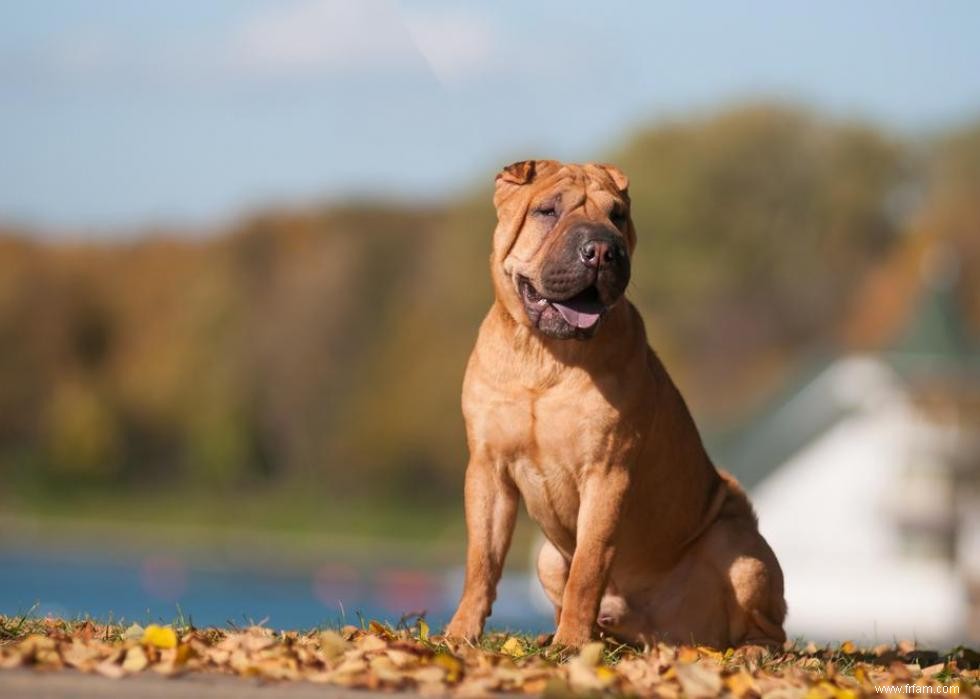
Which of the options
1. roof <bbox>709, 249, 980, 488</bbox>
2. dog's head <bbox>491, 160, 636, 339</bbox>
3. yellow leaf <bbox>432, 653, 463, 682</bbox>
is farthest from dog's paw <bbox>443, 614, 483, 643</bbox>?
roof <bbox>709, 249, 980, 488</bbox>

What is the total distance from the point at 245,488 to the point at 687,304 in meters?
16.1

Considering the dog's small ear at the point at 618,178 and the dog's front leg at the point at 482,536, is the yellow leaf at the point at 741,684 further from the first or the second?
the dog's small ear at the point at 618,178

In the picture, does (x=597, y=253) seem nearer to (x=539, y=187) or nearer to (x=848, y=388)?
(x=539, y=187)

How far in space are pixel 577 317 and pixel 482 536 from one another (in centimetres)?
96

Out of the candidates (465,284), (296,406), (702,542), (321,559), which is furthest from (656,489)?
(296,406)

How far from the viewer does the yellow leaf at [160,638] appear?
5461mm

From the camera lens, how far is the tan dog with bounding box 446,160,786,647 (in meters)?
6.19

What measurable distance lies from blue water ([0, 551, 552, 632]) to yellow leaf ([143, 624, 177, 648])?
29.7 m

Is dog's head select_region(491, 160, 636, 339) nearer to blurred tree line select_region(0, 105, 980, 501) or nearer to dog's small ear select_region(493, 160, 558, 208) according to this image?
dog's small ear select_region(493, 160, 558, 208)

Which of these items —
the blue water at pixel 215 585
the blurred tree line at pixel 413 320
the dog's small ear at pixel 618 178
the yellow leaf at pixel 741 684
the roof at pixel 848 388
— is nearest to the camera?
the yellow leaf at pixel 741 684

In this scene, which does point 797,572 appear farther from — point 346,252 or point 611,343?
point 346,252

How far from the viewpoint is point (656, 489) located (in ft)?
22.2

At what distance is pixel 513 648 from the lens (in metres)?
6.12

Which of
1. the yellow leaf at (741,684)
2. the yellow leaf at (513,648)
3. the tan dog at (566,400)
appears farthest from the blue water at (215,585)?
the yellow leaf at (741,684)
